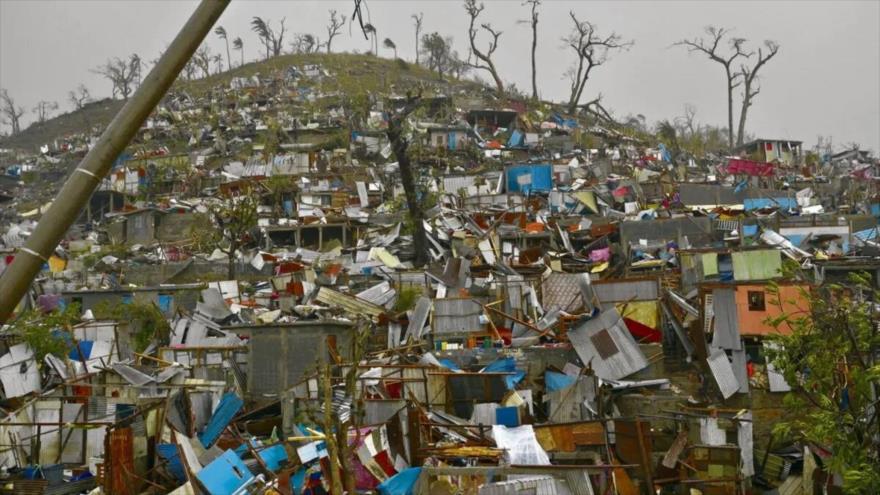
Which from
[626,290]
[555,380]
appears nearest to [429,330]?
[555,380]

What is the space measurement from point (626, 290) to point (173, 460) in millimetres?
11093

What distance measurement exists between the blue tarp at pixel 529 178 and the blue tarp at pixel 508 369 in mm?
17318

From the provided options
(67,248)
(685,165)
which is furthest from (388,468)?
(685,165)

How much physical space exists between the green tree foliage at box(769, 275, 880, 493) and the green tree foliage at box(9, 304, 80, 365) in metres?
15.4

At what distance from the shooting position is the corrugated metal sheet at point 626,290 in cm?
1952

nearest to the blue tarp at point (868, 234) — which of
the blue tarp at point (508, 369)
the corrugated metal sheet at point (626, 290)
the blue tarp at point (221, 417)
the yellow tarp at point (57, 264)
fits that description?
the corrugated metal sheet at point (626, 290)

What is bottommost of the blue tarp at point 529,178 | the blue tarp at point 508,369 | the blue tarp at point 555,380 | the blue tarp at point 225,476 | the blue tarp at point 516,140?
the blue tarp at point 225,476

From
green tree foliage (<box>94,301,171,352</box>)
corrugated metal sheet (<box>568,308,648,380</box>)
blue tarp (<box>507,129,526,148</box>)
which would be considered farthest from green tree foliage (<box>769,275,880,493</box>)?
blue tarp (<box>507,129,526,148</box>)

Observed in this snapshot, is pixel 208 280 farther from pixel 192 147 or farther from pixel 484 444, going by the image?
pixel 192 147

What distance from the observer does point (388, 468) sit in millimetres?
13719

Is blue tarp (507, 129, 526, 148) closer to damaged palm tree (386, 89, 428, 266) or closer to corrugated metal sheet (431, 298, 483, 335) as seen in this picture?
damaged palm tree (386, 89, 428, 266)

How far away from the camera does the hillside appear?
52344 millimetres

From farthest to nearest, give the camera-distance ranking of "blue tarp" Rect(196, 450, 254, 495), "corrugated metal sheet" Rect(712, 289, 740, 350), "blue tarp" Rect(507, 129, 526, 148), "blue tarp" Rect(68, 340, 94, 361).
Result: "blue tarp" Rect(507, 129, 526, 148) < "blue tarp" Rect(68, 340, 94, 361) < "corrugated metal sheet" Rect(712, 289, 740, 350) < "blue tarp" Rect(196, 450, 254, 495)

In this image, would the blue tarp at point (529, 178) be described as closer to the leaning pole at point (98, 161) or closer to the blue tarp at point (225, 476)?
the blue tarp at point (225, 476)
